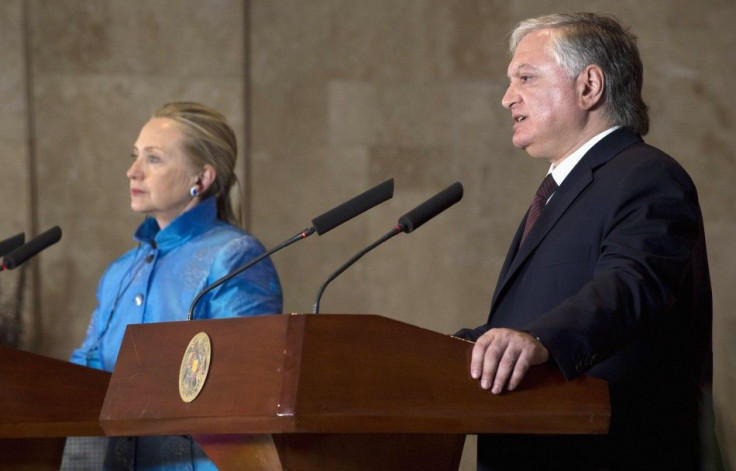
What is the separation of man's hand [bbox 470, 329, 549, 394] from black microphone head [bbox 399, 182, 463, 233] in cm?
41

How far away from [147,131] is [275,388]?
2260mm

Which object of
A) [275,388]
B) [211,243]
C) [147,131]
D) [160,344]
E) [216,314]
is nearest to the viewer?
[275,388]

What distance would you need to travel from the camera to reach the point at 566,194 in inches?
91.1

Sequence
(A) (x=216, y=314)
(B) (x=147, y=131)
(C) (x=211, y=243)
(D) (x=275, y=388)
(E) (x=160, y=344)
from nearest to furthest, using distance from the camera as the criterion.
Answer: (D) (x=275, y=388) < (E) (x=160, y=344) < (A) (x=216, y=314) < (C) (x=211, y=243) < (B) (x=147, y=131)

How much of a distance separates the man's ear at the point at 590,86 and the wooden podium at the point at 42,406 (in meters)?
1.28

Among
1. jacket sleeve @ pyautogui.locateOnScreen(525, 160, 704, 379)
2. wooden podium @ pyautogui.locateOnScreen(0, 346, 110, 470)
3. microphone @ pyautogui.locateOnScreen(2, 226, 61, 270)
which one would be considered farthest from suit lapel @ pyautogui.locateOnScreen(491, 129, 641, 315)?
microphone @ pyautogui.locateOnScreen(2, 226, 61, 270)

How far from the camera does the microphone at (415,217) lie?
2051 mm

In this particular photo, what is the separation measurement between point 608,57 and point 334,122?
296 centimetres

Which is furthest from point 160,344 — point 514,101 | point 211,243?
point 211,243

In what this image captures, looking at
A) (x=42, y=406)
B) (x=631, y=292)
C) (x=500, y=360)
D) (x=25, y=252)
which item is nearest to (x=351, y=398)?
(x=500, y=360)

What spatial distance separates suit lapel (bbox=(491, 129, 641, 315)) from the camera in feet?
7.46

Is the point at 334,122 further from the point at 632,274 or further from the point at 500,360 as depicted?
the point at 500,360

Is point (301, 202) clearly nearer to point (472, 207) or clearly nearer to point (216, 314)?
point (472, 207)

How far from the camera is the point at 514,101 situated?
2525 mm
